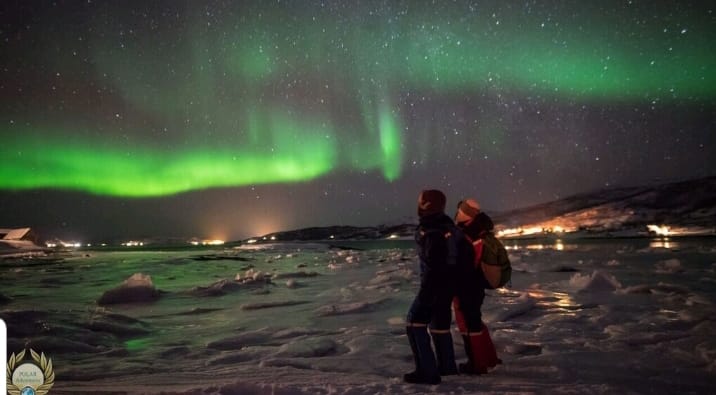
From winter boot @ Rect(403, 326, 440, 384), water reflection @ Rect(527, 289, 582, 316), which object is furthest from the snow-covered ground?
winter boot @ Rect(403, 326, 440, 384)

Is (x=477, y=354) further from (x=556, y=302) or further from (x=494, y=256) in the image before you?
(x=556, y=302)

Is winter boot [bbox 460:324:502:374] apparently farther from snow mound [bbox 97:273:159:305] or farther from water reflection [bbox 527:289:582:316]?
snow mound [bbox 97:273:159:305]

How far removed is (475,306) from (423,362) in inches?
35.4

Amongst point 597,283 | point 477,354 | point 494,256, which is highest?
point 494,256

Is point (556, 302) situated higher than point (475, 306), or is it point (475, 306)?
point (475, 306)

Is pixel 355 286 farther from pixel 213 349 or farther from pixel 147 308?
pixel 213 349

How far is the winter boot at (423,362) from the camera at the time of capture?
13.9 feet

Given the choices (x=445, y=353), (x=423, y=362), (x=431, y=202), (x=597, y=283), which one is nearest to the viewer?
(x=423, y=362)

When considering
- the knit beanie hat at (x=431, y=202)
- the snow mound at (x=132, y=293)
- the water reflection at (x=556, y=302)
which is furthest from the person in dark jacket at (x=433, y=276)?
the snow mound at (x=132, y=293)

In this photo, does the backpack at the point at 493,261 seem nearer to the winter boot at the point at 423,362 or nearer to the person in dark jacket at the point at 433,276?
A: the person in dark jacket at the point at 433,276

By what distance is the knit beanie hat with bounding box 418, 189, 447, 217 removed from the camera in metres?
4.45

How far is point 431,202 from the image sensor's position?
14.7 feet

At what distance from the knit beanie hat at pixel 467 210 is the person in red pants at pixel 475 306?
0.01m

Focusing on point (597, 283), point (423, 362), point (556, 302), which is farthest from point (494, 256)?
point (597, 283)
